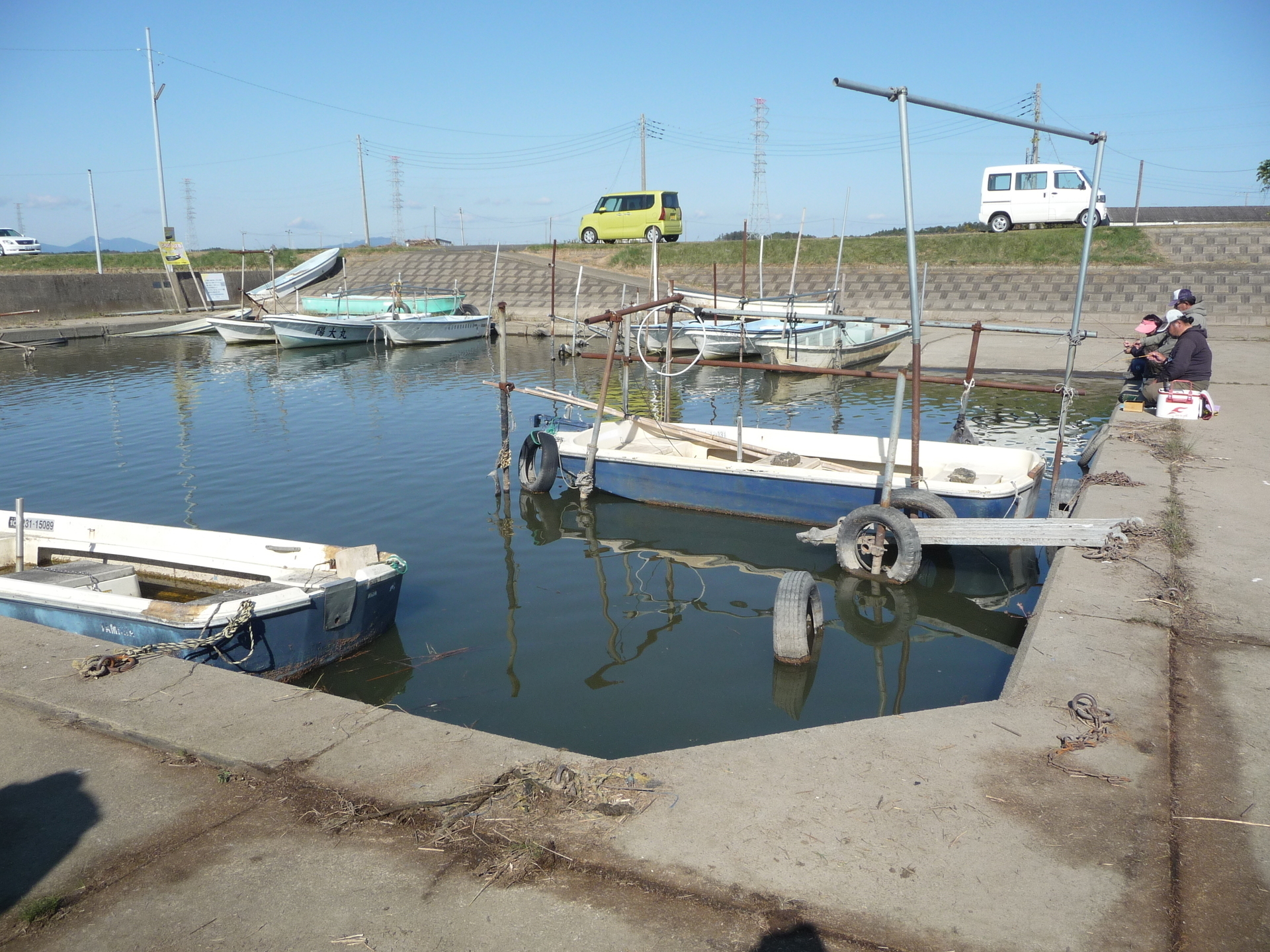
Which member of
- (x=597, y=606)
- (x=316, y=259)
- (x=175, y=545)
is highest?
(x=316, y=259)

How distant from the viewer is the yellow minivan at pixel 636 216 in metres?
34.9

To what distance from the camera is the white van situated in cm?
2836

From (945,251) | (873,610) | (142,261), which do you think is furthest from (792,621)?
(142,261)

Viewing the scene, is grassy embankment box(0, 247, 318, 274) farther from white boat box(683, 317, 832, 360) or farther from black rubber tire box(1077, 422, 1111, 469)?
black rubber tire box(1077, 422, 1111, 469)

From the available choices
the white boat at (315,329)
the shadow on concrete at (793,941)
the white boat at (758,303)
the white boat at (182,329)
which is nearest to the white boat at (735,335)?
the white boat at (758,303)

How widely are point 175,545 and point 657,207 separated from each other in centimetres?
2948

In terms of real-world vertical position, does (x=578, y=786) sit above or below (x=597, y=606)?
above

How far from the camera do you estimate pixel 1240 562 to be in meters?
→ 6.61

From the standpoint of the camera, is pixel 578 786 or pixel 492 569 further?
pixel 492 569

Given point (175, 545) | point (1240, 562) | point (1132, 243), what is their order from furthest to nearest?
point (1132, 243), point (175, 545), point (1240, 562)

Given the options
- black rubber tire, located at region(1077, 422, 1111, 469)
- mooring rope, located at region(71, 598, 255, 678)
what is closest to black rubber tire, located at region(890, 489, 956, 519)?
black rubber tire, located at region(1077, 422, 1111, 469)

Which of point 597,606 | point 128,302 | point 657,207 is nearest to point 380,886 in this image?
point 597,606

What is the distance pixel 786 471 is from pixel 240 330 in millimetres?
27368

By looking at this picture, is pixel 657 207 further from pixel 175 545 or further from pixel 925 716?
pixel 925 716
